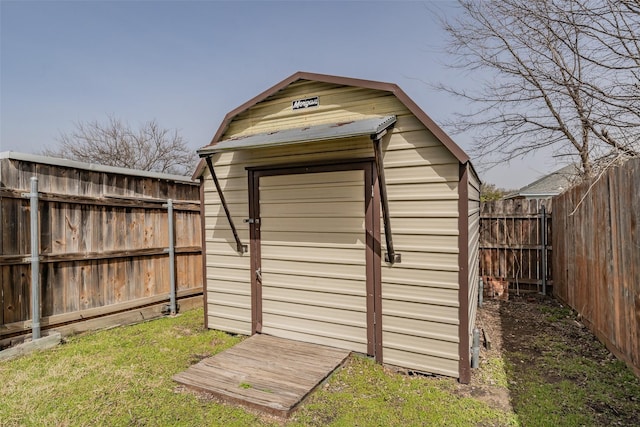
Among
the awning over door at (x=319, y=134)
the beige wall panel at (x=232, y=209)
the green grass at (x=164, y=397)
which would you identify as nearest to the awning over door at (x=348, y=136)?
the awning over door at (x=319, y=134)

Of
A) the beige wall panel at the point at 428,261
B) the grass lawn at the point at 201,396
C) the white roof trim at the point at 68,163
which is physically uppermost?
the white roof trim at the point at 68,163

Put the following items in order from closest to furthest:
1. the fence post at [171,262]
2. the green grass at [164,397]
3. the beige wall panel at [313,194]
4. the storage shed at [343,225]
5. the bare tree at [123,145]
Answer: the green grass at [164,397]
the storage shed at [343,225]
the beige wall panel at [313,194]
the fence post at [171,262]
the bare tree at [123,145]

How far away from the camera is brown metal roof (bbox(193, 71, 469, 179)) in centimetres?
311

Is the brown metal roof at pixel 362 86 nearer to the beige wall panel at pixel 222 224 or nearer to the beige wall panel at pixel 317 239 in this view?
the beige wall panel at pixel 222 224

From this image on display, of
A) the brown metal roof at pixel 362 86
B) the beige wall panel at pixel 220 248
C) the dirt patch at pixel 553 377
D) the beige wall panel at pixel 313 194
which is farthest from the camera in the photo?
the beige wall panel at pixel 220 248

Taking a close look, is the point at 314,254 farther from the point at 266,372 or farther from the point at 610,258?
the point at 610,258

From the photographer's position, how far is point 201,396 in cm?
296

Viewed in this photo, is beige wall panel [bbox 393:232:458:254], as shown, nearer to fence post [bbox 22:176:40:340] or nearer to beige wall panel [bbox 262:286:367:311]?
beige wall panel [bbox 262:286:367:311]

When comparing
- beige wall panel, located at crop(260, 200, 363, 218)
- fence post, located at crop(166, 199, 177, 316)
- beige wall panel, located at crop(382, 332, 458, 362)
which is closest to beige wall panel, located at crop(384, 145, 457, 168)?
beige wall panel, located at crop(260, 200, 363, 218)

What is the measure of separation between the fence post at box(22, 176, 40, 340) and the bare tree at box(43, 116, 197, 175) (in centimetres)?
1508

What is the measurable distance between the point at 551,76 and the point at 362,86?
620cm

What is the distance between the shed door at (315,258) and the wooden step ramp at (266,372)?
25 centimetres

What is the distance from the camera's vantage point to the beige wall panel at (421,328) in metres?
3.19

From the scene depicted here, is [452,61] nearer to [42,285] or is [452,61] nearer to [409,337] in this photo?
[409,337]
